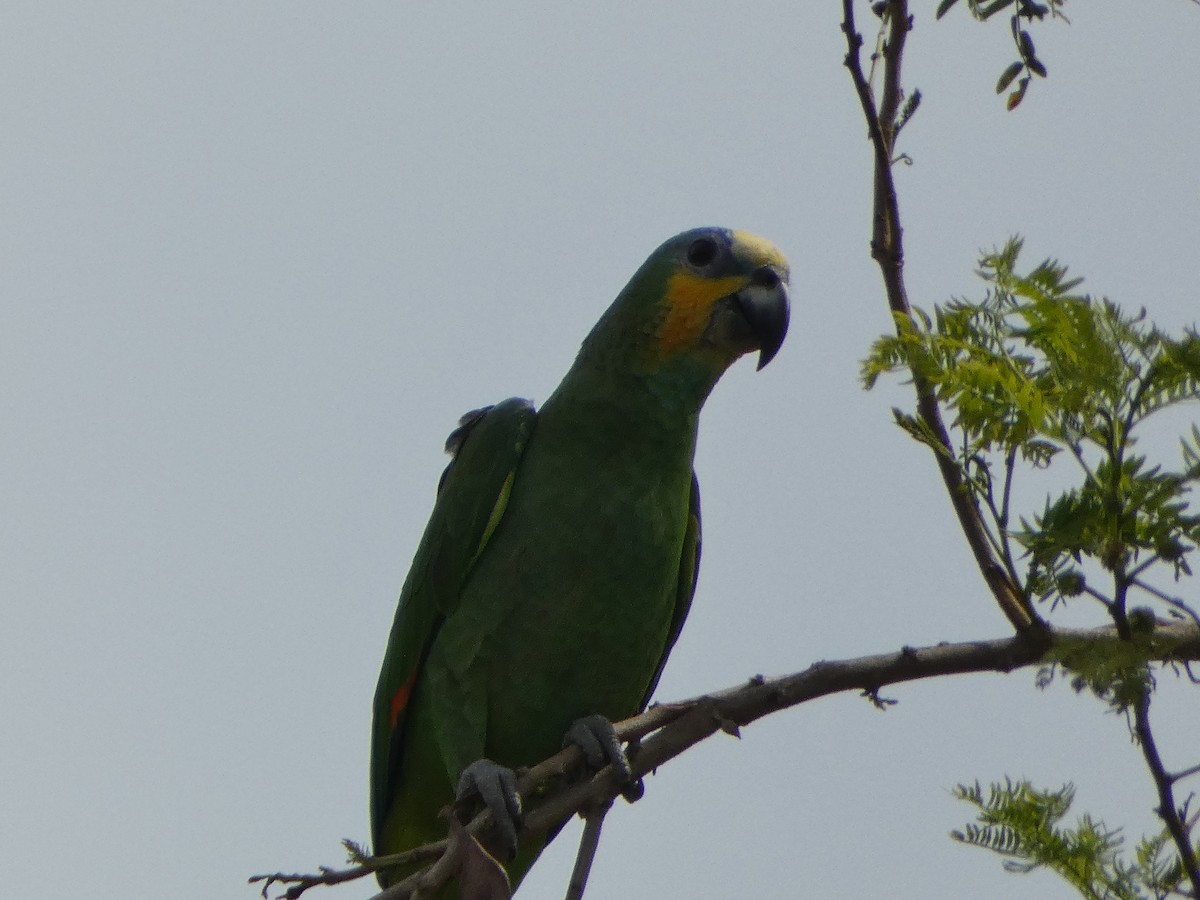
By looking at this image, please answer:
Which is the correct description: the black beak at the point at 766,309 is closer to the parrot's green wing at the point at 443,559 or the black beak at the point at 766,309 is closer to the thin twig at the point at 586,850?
the parrot's green wing at the point at 443,559

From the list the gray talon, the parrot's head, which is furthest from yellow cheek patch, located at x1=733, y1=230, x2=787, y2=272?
the gray talon

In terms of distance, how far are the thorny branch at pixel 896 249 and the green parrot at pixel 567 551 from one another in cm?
155

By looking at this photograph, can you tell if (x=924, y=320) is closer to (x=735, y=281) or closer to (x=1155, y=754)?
(x=1155, y=754)

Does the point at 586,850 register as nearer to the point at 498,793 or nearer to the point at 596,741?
the point at 498,793

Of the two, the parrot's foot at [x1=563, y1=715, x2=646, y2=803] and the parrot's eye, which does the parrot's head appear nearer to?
the parrot's eye

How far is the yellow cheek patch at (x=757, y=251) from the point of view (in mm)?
4195

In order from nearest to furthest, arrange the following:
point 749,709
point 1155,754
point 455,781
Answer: point 1155,754
point 749,709
point 455,781

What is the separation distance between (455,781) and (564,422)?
117 centimetres

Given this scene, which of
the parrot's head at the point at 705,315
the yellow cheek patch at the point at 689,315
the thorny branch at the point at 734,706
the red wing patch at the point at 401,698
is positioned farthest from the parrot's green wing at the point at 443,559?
the thorny branch at the point at 734,706

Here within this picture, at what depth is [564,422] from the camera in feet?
13.7

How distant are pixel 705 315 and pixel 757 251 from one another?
0.28 m

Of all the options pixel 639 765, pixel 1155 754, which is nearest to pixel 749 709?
pixel 639 765


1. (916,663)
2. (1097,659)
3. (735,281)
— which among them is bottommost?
(1097,659)

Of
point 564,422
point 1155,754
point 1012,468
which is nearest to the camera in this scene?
point 1155,754
